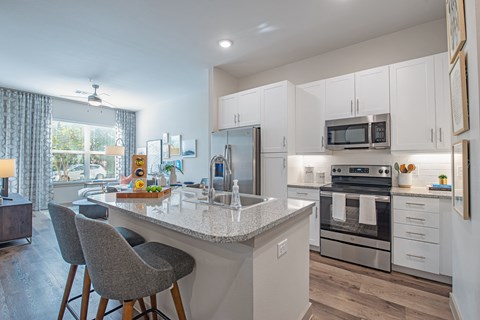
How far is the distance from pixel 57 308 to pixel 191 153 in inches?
158

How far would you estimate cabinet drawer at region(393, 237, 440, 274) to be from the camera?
2246 millimetres

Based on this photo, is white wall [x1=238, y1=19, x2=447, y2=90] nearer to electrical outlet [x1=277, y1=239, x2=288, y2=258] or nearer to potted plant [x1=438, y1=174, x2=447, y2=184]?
potted plant [x1=438, y1=174, x2=447, y2=184]

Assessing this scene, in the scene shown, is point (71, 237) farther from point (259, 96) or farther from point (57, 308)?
point (259, 96)

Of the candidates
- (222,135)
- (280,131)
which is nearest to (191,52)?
(222,135)

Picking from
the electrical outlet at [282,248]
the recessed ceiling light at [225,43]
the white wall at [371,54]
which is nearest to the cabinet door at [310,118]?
the white wall at [371,54]

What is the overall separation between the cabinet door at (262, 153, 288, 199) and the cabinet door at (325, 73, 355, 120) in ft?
2.79

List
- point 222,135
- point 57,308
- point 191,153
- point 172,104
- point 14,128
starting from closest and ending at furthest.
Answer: point 57,308 < point 222,135 < point 14,128 < point 191,153 < point 172,104

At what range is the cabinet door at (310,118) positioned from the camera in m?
3.17

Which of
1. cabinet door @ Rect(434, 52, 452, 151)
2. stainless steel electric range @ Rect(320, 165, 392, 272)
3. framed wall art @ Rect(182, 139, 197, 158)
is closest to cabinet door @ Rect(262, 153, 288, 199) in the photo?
stainless steel electric range @ Rect(320, 165, 392, 272)

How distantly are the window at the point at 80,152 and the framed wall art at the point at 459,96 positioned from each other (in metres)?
7.52

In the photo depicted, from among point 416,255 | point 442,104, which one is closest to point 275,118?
point 442,104

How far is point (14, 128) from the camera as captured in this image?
511 centimetres

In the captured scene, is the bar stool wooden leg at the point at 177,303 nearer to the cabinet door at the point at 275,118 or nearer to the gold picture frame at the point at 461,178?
the gold picture frame at the point at 461,178

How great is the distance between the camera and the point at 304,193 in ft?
10.0
